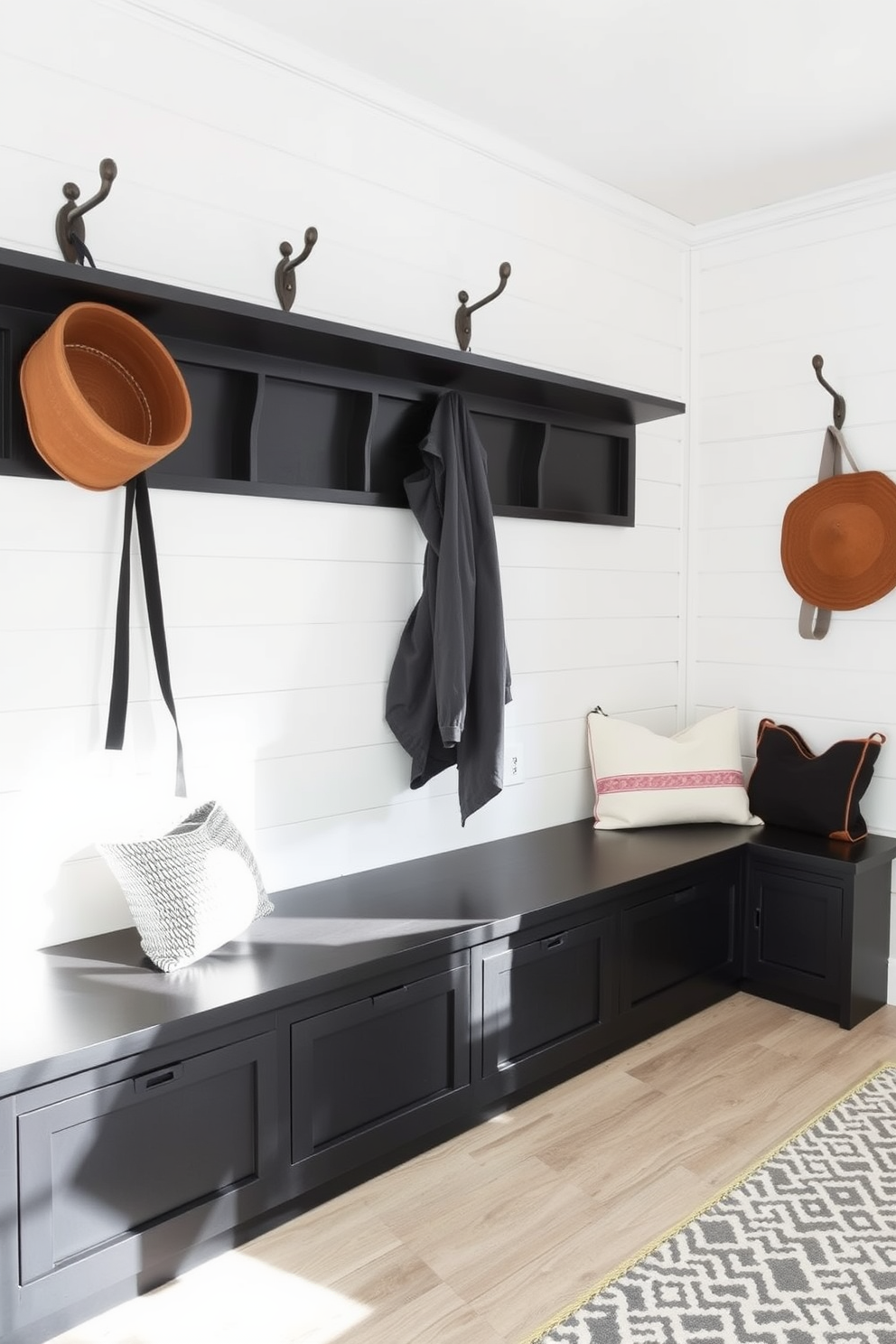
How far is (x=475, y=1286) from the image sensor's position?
1872 millimetres

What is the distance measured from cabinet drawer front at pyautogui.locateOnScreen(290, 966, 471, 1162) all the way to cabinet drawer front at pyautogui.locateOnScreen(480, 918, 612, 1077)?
0.09 m

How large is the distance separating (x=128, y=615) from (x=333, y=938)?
2.62ft

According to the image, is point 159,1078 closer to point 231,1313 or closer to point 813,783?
point 231,1313

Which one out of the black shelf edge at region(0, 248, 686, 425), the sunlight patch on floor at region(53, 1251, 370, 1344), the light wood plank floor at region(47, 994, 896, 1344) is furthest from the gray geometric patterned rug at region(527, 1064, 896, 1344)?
the black shelf edge at region(0, 248, 686, 425)

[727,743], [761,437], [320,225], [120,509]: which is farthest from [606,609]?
[120,509]

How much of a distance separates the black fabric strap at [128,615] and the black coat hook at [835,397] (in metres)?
2.15

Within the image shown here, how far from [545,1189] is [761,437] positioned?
2.44m

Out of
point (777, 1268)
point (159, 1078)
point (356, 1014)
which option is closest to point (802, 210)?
point (356, 1014)

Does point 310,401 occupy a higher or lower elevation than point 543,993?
higher

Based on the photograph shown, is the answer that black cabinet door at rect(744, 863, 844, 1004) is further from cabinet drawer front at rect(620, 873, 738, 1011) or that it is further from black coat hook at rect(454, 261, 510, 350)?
black coat hook at rect(454, 261, 510, 350)

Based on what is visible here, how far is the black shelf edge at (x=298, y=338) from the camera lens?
1870mm

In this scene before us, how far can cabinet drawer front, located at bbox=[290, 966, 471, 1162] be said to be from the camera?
6.57 feet

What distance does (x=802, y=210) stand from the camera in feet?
10.8

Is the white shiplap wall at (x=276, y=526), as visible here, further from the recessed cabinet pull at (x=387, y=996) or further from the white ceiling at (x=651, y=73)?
the recessed cabinet pull at (x=387, y=996)
